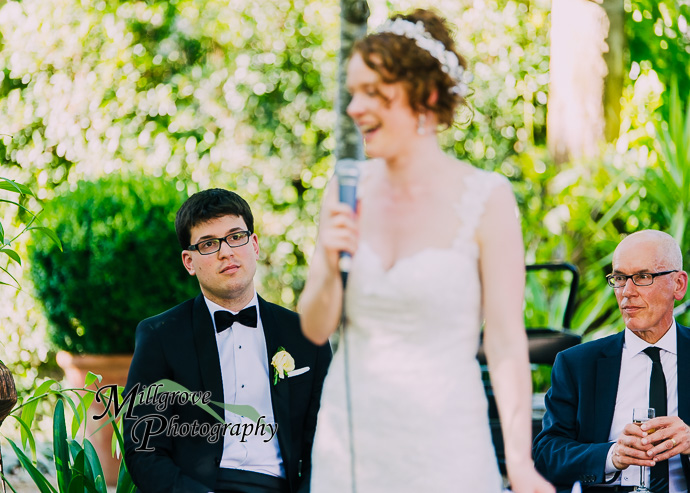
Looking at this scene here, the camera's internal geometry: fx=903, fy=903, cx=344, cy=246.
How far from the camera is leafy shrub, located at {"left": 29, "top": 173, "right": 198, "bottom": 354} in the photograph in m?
5.49

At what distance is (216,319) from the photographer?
3.23 m

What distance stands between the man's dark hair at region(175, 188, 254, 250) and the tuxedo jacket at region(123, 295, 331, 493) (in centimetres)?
26

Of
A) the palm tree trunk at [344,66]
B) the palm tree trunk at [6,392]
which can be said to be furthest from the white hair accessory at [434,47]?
the palm tree trunk at [344,66]

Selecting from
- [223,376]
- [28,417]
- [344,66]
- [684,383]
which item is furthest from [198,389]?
[344,66]

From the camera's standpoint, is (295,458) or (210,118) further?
(210,118)

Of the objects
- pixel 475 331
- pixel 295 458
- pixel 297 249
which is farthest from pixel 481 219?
pixel 297 249

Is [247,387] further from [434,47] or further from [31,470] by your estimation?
[434,47]

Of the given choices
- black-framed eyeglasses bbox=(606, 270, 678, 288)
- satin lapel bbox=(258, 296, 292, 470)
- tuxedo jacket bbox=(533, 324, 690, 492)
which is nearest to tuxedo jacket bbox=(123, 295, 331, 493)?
satin lapel bbox=(258, 296, 292, 470)

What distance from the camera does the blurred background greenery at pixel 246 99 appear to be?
795 cm

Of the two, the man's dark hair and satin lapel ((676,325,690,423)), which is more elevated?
the man's dark hair

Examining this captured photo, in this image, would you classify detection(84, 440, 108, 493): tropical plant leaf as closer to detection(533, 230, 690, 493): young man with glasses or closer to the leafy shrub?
detection(533, 230, 690, 493): young man with glasses

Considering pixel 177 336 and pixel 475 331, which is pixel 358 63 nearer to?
pixel 475 331

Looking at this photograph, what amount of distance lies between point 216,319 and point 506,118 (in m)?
5.97

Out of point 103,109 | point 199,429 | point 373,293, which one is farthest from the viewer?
point 103,109
